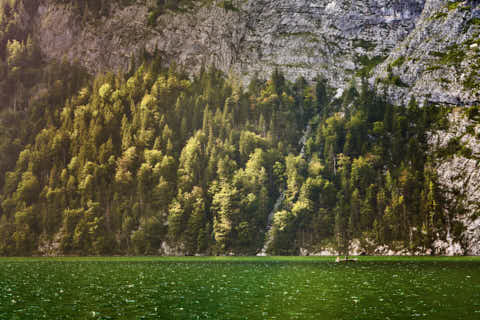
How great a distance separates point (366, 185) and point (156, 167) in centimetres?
7072

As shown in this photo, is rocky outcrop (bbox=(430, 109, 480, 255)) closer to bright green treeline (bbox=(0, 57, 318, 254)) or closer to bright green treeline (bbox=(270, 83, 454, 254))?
bright green treeline (bbox=(270, 83, 454, 254))

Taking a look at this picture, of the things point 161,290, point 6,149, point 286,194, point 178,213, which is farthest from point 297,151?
point 161,290

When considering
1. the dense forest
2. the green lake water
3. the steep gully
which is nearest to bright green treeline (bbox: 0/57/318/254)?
the dense forest

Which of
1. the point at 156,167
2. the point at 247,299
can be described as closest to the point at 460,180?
the point at 156,167

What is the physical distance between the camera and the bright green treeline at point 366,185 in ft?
434

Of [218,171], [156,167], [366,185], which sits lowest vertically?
[366,185]

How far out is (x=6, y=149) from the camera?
184500 millimetres

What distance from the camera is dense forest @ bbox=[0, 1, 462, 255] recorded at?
142 metres

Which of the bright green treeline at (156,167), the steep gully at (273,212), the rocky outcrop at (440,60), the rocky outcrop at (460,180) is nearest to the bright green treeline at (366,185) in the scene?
the rocky outcrop at (460,180)

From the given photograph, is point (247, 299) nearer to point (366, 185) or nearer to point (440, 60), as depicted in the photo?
point (366, 185)

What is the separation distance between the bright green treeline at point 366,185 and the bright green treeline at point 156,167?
10477 millimetres

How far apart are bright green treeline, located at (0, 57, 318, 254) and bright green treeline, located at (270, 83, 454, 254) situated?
10477 mm

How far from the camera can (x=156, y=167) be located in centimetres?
16025

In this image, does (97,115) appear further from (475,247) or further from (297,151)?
(475,247)
